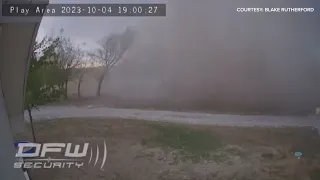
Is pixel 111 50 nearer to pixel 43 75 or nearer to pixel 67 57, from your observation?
pixel 67 57

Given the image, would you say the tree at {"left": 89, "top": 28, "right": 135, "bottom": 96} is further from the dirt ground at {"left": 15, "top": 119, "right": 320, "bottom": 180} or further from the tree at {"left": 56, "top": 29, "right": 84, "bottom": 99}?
the dirt ground at {"left": 15, "top": 119, "right": 320, "bottom": 180}

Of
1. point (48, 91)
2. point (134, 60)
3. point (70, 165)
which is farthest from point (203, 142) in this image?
point (48, 91)

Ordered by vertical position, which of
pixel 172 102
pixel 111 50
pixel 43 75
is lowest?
pixel 172 102

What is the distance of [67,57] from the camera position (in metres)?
1.69

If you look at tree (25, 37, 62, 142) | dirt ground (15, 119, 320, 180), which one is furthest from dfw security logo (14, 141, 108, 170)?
tree (25, 37, 62, 142)

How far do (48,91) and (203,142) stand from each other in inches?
31.0

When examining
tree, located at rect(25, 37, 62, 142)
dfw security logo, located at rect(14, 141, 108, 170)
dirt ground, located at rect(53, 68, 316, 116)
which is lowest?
dfw security logo, located at rect(14, 141, 108, 170)

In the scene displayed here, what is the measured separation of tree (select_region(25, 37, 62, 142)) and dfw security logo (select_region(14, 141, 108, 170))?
0.21 metres

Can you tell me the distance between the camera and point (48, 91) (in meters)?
1.70

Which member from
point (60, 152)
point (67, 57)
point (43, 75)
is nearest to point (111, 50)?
point (67, 57)

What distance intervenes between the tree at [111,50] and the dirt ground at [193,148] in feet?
0.75

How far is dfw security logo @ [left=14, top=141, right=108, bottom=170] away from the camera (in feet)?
5.65

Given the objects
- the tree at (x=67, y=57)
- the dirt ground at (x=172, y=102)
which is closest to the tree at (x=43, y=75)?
the tree at (x=67, y=57)

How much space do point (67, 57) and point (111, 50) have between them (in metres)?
0.21
